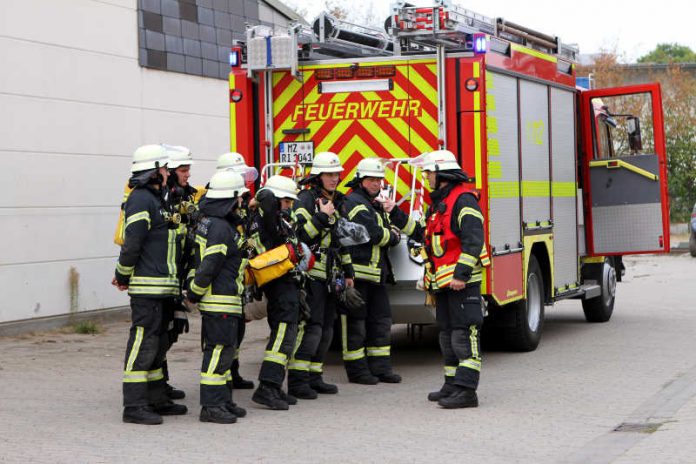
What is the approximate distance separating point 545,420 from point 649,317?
7.31m

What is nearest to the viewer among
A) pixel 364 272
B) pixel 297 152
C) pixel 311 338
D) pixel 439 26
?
pixel 311 338

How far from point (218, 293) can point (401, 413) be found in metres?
1.61

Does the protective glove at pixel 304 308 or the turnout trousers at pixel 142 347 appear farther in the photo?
the protective glove at pixel 304 308

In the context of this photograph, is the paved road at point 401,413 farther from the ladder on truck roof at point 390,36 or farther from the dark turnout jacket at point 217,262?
the ladder on truck roof at point 390,36

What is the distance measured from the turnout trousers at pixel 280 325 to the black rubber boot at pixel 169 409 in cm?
64

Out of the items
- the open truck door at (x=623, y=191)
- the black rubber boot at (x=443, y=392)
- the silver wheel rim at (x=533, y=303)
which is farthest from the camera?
the open truck door at (x=623, y=191)

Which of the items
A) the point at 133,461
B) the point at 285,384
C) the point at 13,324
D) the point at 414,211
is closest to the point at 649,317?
the point at 414,211

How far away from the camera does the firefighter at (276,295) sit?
878cm

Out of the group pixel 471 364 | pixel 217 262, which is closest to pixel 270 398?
pixel 217 262

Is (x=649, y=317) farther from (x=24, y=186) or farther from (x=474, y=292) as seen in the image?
(x=24, y=186)

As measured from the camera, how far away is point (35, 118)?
13367 mm

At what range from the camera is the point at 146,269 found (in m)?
8.29

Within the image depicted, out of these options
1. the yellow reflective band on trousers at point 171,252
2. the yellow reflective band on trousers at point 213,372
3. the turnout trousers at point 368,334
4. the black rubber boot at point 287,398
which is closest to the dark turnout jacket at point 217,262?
the yellow reflective band on trousers at point 171,252

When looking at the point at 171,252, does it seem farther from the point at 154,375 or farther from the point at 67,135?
the point at 67,135
